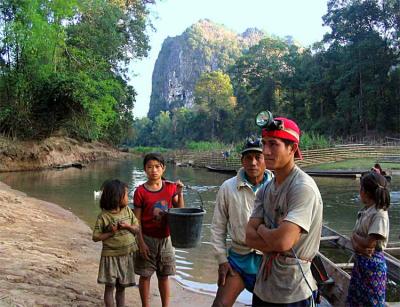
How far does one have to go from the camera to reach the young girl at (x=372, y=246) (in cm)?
311

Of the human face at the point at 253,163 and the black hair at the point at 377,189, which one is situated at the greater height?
the human face at the point at 253,163

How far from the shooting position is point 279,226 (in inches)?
79.0

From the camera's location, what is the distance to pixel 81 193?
15172 mm

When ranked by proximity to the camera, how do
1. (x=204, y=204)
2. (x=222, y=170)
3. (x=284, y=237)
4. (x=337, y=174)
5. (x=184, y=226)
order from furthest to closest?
1. (x=222, y=170)
2. (x=337, y=174)
3. (x=204, y=204)
4. (x=184, y=226)
5. (x=284, y=237)

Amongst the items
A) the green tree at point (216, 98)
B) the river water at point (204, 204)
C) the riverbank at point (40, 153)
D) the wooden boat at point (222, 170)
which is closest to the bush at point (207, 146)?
the wooden boat at point (222, 170)

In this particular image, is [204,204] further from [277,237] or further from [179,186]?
[277,237]

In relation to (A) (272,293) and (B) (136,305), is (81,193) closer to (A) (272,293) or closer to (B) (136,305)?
(B) (136,305)

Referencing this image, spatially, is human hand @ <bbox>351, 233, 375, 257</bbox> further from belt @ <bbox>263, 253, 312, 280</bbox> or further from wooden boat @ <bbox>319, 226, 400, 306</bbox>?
wooden boat @ <bbox>319, 226, 400, 306</bbox>

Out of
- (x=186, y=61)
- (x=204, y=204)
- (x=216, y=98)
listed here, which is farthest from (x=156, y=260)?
(x=186, y=61)

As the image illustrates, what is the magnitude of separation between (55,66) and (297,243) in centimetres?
2619

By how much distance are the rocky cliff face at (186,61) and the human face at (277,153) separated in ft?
379

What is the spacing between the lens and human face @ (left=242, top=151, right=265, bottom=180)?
318 centimetres

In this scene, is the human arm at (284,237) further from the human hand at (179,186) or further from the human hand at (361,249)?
the human hand at (179,186)

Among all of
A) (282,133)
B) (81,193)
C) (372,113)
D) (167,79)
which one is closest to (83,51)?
(81,193)
